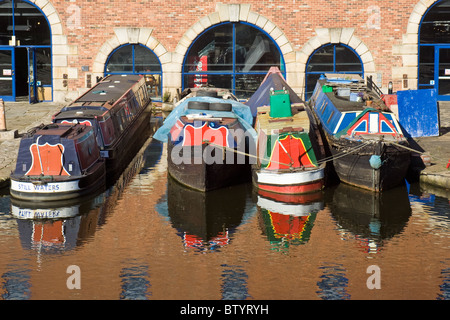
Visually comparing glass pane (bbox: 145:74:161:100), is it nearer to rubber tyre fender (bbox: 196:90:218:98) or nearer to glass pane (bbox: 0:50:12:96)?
glass pane (bbox: 0:50:12:96)

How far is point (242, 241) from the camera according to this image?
1877cm

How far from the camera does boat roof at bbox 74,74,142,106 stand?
2731cm

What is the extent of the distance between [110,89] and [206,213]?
9591 millimetres

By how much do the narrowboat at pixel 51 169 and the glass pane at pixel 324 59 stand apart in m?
14.6

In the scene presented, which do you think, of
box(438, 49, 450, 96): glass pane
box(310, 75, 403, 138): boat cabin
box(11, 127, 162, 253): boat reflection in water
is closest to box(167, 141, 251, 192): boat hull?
box(11, 127, 162, 253): boat reflection in water

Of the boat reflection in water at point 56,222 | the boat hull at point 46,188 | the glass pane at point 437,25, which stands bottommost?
the boat reflection in water at point 56,222

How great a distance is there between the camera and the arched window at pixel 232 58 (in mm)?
34312

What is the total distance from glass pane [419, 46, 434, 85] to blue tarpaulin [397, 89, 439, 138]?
7.07m

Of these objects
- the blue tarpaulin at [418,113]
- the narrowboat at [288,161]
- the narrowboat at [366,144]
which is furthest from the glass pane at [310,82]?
the narrowboat at [288,161]

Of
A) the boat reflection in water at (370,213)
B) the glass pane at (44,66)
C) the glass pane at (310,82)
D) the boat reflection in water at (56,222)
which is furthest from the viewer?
the glass pane at (44,66)

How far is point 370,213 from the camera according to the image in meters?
21.2

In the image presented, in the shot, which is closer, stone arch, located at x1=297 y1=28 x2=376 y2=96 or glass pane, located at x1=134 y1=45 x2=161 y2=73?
stone arch, located at x1=297 y1=28 x2=376 y2=96

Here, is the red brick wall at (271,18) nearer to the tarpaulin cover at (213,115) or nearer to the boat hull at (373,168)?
the tarpaulin cover at (213,115)
